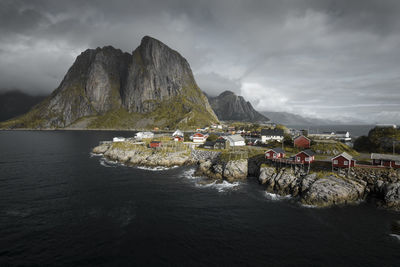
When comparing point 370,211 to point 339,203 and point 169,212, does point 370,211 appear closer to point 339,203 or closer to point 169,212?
point 339,203

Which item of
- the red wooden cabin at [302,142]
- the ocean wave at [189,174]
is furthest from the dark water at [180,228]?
the red wooden cabin at [302,142]

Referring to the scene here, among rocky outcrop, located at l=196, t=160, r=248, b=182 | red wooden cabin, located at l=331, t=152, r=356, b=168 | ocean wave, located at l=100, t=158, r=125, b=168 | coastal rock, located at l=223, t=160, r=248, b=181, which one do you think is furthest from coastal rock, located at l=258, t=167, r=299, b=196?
ocean wave, located at l=100, t=158, r=125, b=168

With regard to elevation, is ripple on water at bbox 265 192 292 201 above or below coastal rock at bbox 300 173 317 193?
below

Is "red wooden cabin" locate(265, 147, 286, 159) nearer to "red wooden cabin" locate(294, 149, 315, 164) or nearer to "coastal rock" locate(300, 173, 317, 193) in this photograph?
"red wooden cabin" locate(294, 149, 315, 164)

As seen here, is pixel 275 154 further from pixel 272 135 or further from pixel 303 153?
pixel 272 135

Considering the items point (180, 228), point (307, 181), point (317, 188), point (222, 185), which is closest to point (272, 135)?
point (307, 181)

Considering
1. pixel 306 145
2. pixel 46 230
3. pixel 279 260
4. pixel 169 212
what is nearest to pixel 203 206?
pixel 169 212
